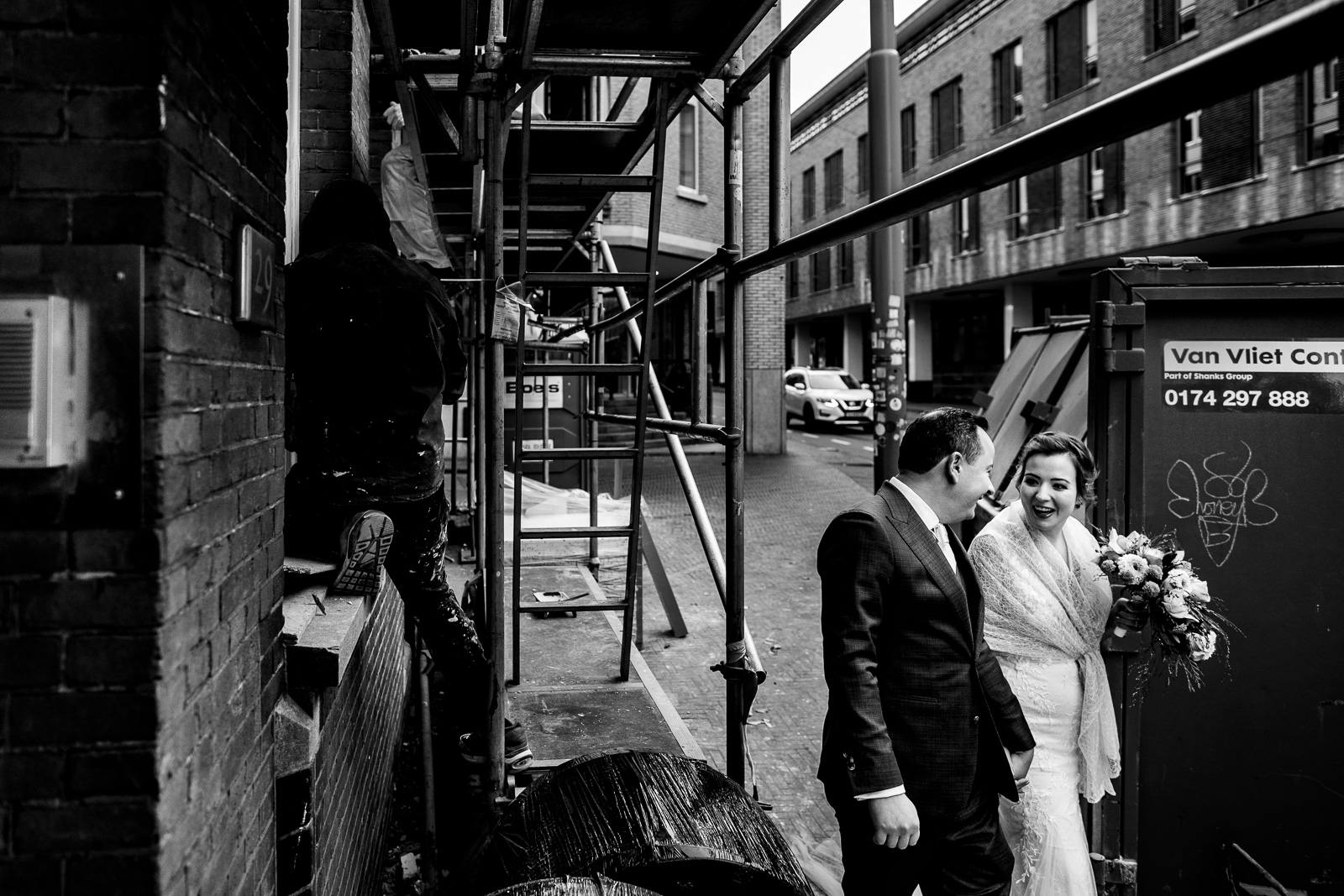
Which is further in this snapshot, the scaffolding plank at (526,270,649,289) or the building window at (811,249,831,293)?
the building window at (811,249,831,293)

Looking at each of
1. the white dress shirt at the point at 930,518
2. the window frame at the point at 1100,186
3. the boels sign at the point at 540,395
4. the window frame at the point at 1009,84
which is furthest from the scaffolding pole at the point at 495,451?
the window frame at the point at 1009,84

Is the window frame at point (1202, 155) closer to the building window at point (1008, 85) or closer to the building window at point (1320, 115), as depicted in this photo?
the building window at point (1320, 115)

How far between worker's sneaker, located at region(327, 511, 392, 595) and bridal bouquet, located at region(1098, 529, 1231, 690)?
230 centimetres

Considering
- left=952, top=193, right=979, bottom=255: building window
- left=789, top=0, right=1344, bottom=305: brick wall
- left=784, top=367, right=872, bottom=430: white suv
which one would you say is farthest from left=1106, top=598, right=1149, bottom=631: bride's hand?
left=952, top=193, right=979, bottom=255: building window

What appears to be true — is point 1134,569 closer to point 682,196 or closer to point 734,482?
point 734,482

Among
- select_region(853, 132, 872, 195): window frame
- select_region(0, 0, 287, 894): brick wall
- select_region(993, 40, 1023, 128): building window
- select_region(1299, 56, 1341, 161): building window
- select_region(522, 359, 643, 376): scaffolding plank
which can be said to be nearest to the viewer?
select_region(0, 0, 287, 894): brick wall

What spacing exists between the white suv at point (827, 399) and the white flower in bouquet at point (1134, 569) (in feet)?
78.8

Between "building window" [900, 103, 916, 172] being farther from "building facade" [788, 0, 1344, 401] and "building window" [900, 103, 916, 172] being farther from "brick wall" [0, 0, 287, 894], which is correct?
"brick wall" [0, 0, 287, 894]

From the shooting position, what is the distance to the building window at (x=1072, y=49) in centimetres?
2520

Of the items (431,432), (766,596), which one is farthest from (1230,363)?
(766,596)

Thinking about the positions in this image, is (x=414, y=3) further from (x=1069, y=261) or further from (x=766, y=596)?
(x=1069, y=261)

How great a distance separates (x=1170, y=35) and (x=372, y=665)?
24.3 meters

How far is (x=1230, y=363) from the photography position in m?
3.59

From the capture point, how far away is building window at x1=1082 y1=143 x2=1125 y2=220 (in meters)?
24.8
